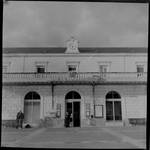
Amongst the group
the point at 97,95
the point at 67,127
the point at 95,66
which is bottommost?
the point at 67,127

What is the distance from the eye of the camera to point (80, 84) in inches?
377

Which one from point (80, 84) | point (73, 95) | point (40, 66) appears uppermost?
point (40, 66)

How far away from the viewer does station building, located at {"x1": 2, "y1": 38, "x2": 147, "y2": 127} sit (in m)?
8.92

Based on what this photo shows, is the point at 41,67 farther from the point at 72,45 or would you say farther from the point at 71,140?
the point at 71,140

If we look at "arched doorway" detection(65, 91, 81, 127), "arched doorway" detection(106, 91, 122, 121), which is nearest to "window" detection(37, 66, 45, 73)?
"arched doorway" detection(65, 91, 81, 127)

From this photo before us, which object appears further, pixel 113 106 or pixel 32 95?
pixel 113 106

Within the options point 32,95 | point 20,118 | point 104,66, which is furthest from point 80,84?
point 20,118

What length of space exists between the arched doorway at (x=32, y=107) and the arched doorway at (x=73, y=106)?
114cm

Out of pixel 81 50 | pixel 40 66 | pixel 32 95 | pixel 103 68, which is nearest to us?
pixel 32 95

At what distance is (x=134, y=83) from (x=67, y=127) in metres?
3.10

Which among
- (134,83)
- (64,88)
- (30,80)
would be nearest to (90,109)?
(64,88)

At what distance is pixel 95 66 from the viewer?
32.4 feet

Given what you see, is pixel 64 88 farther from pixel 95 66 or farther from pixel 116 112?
pixel 116 112

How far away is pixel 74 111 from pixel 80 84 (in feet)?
3.48
